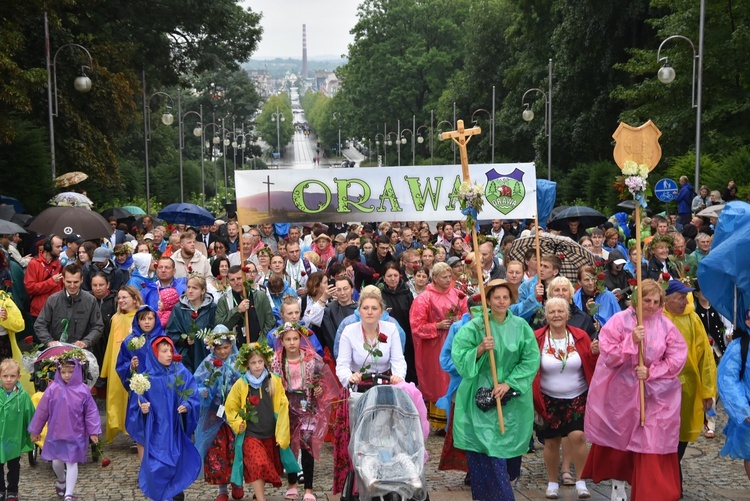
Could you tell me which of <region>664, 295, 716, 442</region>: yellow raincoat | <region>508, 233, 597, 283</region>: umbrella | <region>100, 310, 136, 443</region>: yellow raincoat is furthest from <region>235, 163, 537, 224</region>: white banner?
<region>664, 295, 716, 442</region>: yellow raincoat

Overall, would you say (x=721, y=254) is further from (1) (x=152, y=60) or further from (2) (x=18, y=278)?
(1) (x=152, y=60)

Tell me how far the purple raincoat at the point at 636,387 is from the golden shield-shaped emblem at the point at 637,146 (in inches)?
50.8

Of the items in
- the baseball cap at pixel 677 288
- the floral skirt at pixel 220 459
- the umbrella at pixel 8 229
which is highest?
the baseball cap at pixel 677 288

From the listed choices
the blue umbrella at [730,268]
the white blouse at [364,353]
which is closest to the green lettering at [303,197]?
the white blouse at [364,353]

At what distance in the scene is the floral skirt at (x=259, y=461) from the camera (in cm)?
873

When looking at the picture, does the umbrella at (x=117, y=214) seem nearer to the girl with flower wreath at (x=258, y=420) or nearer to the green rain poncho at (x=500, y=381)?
the girl with flower wreath at (x=258, y=420)

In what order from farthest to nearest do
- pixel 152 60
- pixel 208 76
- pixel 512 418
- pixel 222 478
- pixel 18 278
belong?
pixel 208 76 → pixel 152 60 → pixel 18 278 → pixel 222 478 → pixel 512 418

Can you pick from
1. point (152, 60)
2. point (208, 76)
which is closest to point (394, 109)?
point (208, 76)

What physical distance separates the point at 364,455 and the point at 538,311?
2.91m

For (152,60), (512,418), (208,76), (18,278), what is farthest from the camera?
(208,76)

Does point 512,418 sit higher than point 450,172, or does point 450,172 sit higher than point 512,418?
point 450,172

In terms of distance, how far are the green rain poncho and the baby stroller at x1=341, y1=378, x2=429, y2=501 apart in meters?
0.93

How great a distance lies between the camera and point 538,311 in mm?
9633

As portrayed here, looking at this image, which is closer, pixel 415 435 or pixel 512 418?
pixel 415 435
